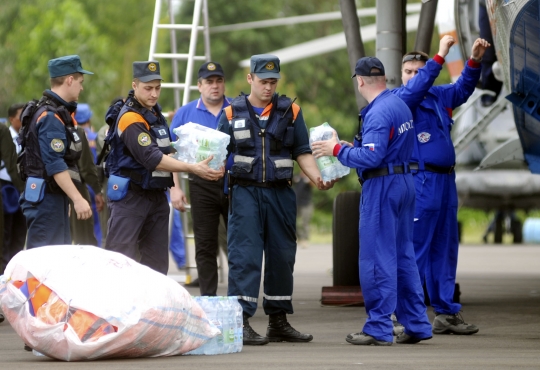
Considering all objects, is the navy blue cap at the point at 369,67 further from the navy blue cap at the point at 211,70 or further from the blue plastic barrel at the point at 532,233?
the blue plastic barrel at the point at 532,233

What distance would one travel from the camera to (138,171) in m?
8.41

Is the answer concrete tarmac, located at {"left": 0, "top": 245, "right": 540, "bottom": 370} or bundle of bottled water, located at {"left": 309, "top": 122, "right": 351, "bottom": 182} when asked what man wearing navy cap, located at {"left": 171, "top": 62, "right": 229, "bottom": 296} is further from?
bundle of bottled water, located at {"left": 309, "top": 122, "right": 351, "bottom": 182}

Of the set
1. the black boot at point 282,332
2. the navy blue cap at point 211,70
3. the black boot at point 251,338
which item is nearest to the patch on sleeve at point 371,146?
the black boot at point 282,332

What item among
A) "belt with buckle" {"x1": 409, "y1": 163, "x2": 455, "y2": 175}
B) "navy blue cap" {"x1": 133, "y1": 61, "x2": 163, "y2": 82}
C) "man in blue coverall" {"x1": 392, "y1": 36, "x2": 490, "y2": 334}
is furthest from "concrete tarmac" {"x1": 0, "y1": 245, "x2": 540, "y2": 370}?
"navy blue cap" {"x1": 133, "y1": 61, "x2": 163, "y2": 82}

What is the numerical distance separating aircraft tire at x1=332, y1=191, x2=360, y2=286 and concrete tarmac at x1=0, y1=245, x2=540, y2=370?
1.56 ft

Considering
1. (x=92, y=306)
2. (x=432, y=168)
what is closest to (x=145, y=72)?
(x=92, y=306)

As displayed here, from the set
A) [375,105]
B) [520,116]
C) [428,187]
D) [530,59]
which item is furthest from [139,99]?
[520,116]

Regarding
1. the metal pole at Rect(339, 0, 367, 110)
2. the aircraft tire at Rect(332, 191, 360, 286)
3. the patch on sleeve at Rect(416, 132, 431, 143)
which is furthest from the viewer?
the aircraft tire at Rect(332, 191, 360, 286)

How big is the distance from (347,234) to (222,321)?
4.19 m

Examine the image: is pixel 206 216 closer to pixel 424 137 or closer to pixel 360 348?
pixel 424 137

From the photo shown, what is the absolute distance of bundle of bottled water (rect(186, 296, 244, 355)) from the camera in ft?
24.5

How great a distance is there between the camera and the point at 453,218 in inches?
359

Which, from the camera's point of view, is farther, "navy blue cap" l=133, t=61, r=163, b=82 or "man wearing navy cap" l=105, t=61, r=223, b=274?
"navy blue cap" l=133, t=61, r=163, b=82

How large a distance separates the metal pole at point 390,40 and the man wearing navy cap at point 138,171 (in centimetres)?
312
